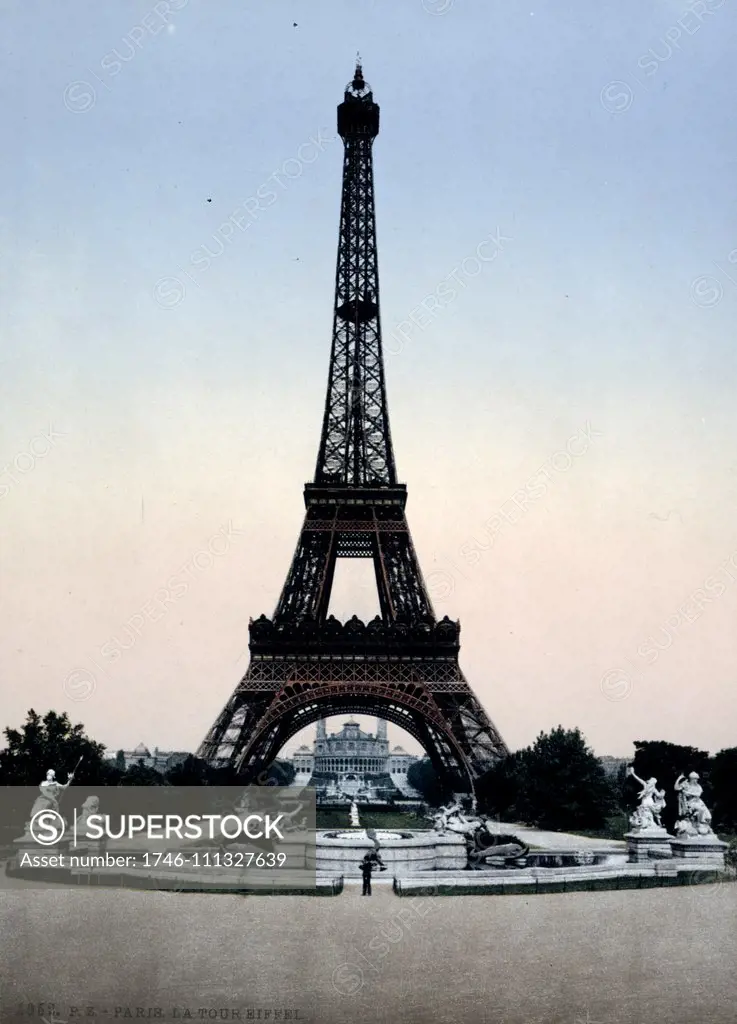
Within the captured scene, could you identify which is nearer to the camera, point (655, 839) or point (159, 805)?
point (655, 839)

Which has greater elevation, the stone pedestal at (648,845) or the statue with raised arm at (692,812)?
the statue with raised arm at (692,812)

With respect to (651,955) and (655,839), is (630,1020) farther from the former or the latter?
(655,839)

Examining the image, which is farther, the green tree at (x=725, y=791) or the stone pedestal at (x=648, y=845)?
the green tree at (x=725, y=791)

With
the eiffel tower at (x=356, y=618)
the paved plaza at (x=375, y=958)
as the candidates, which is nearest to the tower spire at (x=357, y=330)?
the eiffel tower at (x=356, y=618)

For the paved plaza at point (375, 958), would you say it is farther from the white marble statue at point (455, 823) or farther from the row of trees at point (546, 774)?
the row of trees at point (546, 774)

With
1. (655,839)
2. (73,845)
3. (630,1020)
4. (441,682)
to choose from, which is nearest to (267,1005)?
(630,1020)
